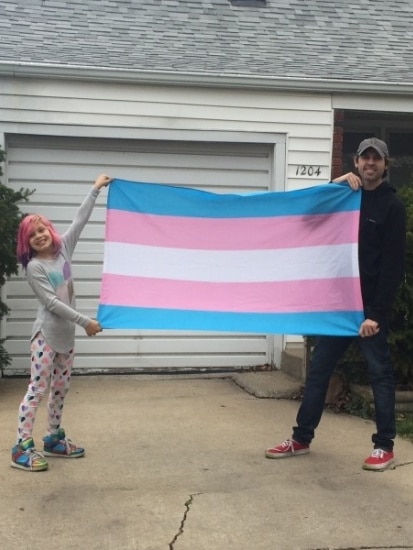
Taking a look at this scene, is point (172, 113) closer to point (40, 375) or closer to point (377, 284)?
point (377, 284)

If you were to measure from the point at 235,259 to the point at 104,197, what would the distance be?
126 inches

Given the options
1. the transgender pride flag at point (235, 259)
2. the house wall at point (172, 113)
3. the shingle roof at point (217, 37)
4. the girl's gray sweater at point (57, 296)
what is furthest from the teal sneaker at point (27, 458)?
the shingle roof at point (217, 37)

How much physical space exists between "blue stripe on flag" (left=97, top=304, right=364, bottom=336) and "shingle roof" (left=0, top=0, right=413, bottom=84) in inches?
145

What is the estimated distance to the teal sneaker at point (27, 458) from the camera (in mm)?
4270

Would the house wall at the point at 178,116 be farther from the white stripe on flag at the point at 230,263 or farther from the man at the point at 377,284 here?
the white stripe on flag at the point at 230,263

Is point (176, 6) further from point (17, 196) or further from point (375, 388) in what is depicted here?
point (375, 388)

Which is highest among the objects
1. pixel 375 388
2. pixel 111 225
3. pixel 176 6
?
pixel 176 6

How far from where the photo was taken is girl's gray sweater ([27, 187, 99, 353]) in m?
4.12

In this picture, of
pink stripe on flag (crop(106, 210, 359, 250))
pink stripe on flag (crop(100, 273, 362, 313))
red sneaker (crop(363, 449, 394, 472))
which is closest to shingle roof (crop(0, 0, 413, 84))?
pink stripe on flag (crop(106, 210, 359, 250))

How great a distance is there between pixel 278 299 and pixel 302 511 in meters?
1.32

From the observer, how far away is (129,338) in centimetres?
738

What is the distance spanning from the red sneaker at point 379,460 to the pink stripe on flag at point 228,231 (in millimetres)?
1377

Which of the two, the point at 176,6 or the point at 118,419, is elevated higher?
the point at 176,6

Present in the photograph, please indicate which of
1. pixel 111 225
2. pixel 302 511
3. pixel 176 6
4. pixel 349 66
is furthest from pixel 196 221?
pixel 176 6
